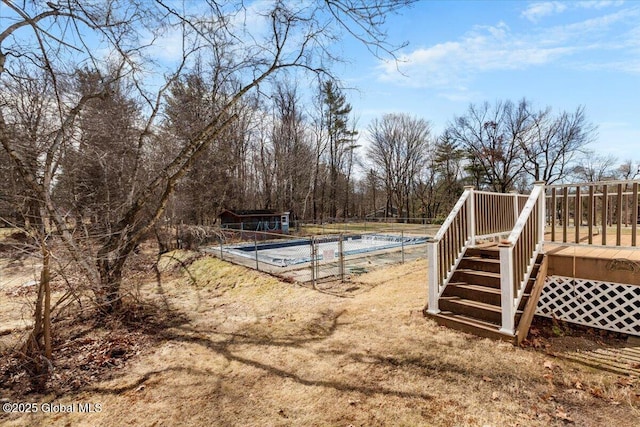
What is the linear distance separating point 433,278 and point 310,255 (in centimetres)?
652

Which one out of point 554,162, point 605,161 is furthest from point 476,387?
point 605,161

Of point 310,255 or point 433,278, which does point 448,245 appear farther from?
point 310,255

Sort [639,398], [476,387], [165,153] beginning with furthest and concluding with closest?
[165,153] < [476,387] < [639,398]

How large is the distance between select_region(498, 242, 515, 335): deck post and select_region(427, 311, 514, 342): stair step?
0.24 feet

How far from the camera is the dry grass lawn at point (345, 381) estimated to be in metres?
2.48

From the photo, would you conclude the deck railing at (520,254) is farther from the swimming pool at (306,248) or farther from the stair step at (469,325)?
the swimming pool at (306,248)

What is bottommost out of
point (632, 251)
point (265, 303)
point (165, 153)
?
point (265, 303)

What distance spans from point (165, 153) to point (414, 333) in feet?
29.1

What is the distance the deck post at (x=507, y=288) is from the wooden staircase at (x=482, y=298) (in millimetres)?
86

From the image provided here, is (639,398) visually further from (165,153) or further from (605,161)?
(605,161)

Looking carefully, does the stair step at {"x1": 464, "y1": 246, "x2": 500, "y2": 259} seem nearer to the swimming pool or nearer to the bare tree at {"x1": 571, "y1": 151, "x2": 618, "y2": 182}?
the swimming pool

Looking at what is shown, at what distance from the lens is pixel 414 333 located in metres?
3.91

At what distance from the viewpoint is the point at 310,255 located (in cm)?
1039

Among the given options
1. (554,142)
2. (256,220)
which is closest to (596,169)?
(554,142)
